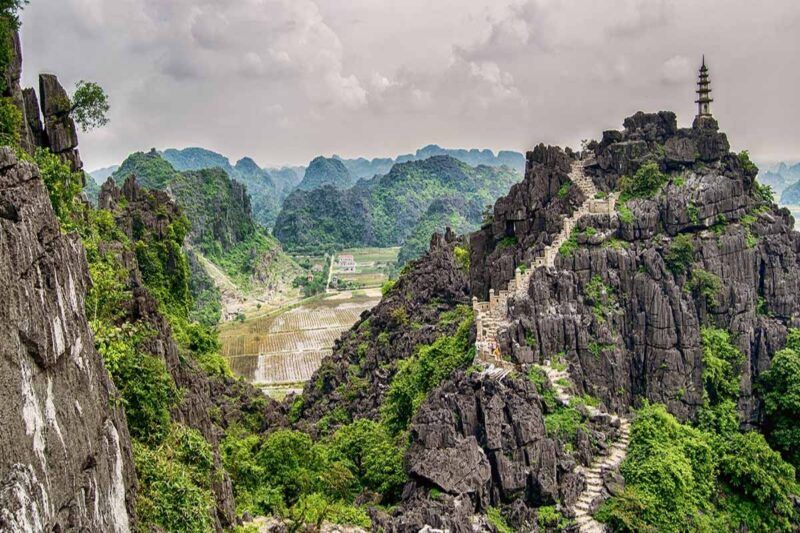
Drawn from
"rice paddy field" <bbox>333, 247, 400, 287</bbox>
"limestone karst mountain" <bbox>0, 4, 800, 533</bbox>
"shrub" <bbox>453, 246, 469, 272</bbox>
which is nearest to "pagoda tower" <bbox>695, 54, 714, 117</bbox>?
"limestone karst mountain" <bbox>0, 4, 800, 533</bbox>

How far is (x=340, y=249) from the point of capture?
7411 inches

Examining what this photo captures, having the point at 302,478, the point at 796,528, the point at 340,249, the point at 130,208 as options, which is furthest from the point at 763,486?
the point at 340,249

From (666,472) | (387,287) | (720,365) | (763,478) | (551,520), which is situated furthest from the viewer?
(387,287)

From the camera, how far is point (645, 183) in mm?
40312

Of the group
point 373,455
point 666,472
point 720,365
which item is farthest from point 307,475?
point 720,365

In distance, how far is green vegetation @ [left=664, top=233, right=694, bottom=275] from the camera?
3719 cm

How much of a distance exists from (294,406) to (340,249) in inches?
5583

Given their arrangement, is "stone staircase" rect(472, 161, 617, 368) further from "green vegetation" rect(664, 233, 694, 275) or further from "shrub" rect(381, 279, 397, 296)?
"shrub" rect(381, 279, 397, 296)

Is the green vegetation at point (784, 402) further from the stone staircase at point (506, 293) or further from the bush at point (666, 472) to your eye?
the stone staircase at point (506, 293)

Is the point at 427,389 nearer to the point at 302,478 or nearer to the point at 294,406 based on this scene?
the point at 302,478

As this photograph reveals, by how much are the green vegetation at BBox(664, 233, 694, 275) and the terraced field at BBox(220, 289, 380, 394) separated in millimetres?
42197

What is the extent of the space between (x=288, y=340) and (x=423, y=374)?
52.6 m

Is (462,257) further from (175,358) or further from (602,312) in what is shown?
(175,358)

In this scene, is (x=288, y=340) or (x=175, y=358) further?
(x=288, y=340)
